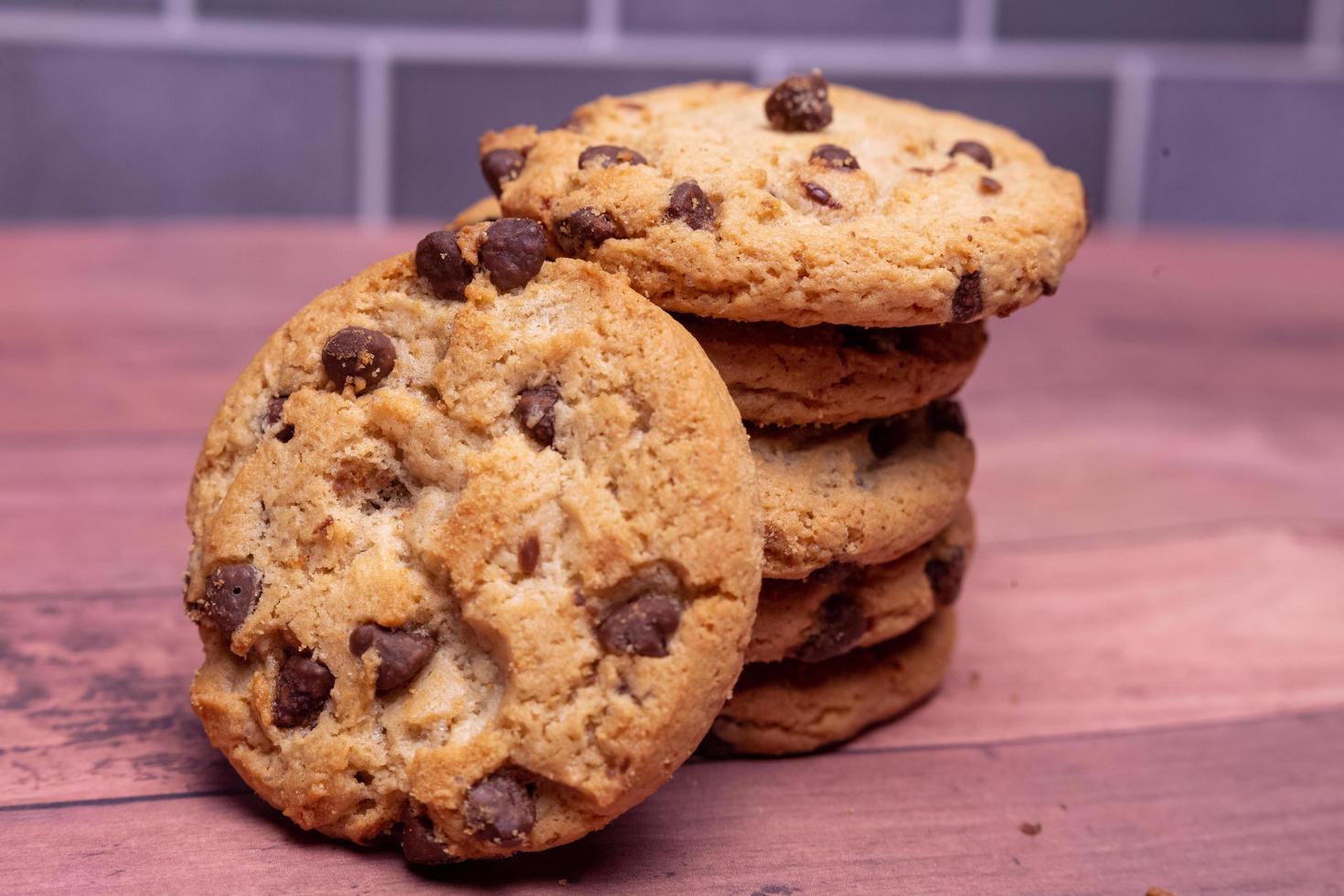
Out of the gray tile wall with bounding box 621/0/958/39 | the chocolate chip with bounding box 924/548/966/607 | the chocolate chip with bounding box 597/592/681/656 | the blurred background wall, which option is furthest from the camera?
the gray tile wall with bounding box 621/0/958/39

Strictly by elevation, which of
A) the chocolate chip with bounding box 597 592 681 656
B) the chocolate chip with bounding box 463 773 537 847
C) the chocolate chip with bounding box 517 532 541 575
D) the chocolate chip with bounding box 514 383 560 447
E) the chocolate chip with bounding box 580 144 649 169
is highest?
the chocolate chip with bounding box 580 144 649 169

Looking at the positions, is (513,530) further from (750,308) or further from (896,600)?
(896,600)

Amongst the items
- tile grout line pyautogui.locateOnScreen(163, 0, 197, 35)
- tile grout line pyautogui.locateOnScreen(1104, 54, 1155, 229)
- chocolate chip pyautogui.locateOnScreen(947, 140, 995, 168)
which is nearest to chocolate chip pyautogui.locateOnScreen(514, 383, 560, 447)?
chocolate chip pyautogui.locateOnScreen(947, 140, 995, 168)

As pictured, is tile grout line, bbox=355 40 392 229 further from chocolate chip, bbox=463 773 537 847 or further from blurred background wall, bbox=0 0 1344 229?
chocolate chip, bbox=463 773 537 847

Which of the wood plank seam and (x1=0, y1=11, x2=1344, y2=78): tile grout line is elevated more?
(x1=0, y1=11, x2=1344, y2=78): tile grout line

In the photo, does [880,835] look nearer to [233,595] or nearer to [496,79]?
[233,595]

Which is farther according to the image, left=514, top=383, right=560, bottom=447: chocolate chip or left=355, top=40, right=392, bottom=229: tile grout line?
left=355, top=40, right=392, bottom=229: tile grout line

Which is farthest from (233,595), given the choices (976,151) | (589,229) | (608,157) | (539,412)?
(976,151)

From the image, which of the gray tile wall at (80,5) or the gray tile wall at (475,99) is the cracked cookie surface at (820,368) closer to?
the gray tile wall at (475,99)
